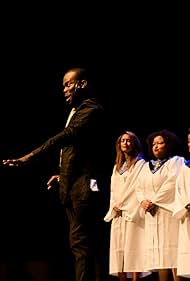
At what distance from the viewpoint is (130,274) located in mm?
5645

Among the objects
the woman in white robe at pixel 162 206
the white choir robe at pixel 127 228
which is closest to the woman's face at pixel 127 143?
the white choir robe at pixel 127 228

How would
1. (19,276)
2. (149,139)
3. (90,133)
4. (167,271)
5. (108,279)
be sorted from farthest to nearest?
(108,279) → (19,276) → (149,139) → (167,271) → (90,133)

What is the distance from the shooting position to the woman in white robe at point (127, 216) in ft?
17.8

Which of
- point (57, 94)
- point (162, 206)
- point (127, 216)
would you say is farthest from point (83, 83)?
point (57, 94)

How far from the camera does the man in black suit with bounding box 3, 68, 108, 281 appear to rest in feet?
11.5

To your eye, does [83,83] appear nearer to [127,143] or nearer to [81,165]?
[81,165]

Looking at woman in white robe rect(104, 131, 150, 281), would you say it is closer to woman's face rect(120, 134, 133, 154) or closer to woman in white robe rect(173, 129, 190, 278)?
woman's face rect(120, 134, 133, 154)

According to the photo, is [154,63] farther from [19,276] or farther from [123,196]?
[19,276]

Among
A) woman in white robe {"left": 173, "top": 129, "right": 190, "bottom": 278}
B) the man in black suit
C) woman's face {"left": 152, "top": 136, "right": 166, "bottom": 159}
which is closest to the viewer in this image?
the man in black suit

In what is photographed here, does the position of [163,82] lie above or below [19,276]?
above

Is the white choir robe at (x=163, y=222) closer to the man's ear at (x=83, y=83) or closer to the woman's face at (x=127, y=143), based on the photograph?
the woman's face at (x=127, y=143)

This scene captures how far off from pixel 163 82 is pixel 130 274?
2098 mm

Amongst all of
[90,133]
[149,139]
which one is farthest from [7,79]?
[90,133]

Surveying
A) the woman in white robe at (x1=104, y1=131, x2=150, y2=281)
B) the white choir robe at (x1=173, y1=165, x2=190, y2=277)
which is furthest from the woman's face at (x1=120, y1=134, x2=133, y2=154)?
the white choir robe at (x1=173, y1=165, x2=190, y2=277)
